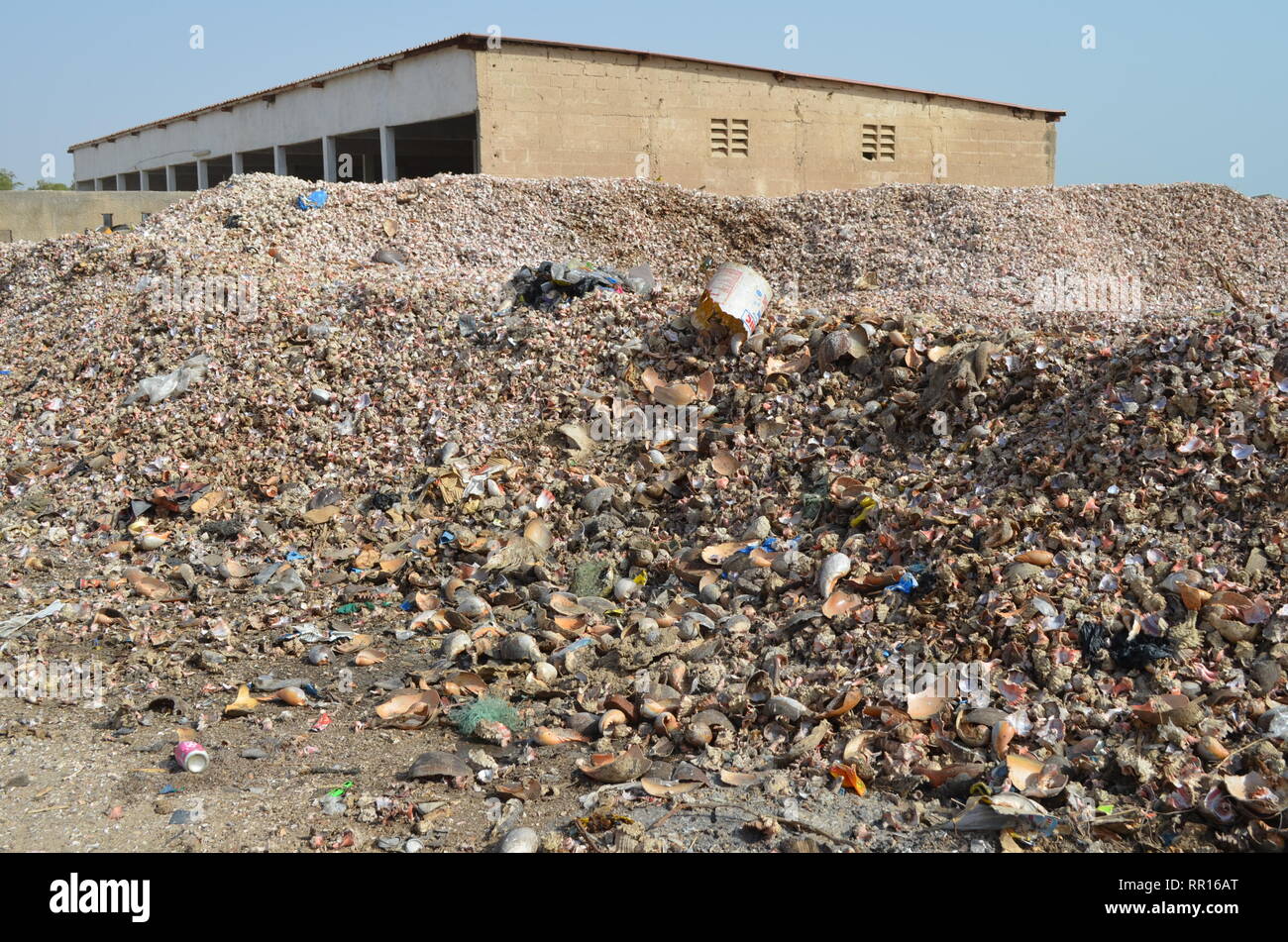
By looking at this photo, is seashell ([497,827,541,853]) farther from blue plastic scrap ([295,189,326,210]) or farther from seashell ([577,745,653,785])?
blue plastic scrap ([295,189,326,210])

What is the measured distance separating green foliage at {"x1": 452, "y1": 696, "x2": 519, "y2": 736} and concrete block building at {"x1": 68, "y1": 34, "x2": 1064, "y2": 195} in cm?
1092

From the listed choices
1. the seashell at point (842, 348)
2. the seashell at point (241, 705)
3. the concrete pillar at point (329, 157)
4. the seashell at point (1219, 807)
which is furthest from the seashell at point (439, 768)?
the concrete pillar at point (329, 157)

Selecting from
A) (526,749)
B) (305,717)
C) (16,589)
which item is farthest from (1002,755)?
(16,589)

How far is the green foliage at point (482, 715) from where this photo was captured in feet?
12.1

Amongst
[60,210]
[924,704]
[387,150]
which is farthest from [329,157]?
[924,704]

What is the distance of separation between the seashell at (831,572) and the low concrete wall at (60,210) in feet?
42.6

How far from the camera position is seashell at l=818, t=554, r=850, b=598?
4.14m

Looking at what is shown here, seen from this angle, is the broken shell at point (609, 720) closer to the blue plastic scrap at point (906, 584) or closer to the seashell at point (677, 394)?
the blue plastic scrap at point (906, 584)

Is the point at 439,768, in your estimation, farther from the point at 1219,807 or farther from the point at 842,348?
the point at 842,348

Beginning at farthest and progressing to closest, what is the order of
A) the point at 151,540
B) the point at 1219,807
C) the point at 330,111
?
the point at 330,111 → the point at 151,540 → the point at 1219,807

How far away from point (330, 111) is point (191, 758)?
50.5 feet

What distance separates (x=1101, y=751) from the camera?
10.4 feet

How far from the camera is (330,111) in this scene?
16.5 meters
